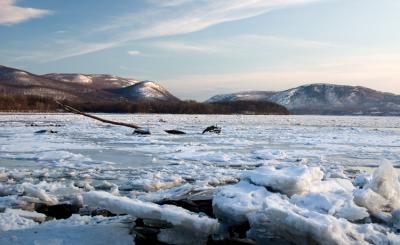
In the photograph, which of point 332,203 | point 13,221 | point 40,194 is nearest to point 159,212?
point 332,203

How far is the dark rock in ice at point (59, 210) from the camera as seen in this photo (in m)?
5.45

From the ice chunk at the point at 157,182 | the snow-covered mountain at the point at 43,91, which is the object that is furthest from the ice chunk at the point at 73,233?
the snow-covered mountain at the point at 43,91

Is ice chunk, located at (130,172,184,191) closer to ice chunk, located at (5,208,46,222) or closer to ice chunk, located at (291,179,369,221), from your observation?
ice chunk, located at (5,208,46,222)

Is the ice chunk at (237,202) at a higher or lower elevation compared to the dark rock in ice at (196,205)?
higher

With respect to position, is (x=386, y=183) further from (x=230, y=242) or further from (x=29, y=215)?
(x=29, y=215)

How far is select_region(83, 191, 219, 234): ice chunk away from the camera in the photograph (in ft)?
13.3

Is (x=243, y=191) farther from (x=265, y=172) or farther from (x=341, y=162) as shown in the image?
(x=341, y=162)

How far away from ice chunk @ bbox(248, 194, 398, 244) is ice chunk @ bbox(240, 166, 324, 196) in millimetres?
410

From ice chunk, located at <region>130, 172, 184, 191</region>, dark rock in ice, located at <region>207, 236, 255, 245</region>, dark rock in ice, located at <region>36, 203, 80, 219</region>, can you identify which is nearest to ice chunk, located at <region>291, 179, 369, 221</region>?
dark rock in ice, located at <region>207, 236, 255, 245</region>

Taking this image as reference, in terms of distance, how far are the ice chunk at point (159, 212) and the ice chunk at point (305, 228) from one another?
0.39 m

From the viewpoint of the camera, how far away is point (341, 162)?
1165 centimetres

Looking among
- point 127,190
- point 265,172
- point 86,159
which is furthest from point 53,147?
point 265,172

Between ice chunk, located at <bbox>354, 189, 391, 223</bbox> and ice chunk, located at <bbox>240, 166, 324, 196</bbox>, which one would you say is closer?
ice chunk, located at <bbox>354, 189, 391, 223</bbox>

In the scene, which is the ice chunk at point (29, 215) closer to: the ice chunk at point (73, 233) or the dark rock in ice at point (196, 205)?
the ice chunk at point (73, 233)
